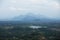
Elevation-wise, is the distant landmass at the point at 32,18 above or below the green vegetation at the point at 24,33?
above

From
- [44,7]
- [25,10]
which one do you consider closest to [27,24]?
[25,10]

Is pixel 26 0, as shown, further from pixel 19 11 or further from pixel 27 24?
pixel 27 24

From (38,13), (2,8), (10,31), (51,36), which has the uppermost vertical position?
(2,8)

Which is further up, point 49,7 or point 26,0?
point 26,0

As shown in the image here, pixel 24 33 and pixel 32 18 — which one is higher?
pixel 32 18

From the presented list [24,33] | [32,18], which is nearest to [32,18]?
[32,18]

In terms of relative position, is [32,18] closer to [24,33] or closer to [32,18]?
[32,18]

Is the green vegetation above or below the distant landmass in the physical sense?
below

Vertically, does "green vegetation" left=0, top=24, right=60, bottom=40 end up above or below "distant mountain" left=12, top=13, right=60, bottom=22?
below

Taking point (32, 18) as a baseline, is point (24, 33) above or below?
below

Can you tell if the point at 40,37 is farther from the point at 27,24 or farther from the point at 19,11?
the point at 19,11
